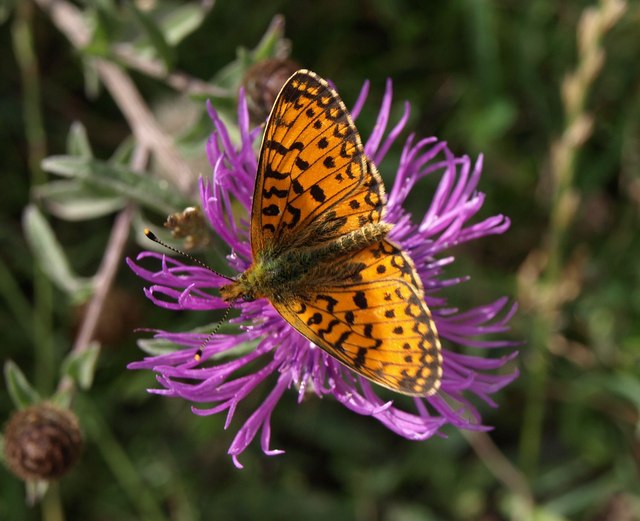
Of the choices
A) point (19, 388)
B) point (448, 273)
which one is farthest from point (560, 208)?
point (19, 388)

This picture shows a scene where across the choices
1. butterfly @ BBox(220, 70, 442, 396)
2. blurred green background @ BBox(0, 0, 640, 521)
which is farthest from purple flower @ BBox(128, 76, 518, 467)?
blurred green background @ BBox(0, 0, 640, 521)

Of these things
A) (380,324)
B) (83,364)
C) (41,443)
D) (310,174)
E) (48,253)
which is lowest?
(41,443)

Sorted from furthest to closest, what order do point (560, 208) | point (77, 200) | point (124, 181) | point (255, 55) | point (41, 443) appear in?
point (560, 208), point (77, 200), point (255, 55), point (124, 181), point (41, 443)

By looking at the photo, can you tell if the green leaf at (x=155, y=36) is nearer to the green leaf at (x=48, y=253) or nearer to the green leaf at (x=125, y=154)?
the green leaf at (x=125, y=154)

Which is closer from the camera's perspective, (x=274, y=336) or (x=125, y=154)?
(x=274, y=336)

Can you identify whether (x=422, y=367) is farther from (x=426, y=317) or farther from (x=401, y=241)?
(x=401, y=241)

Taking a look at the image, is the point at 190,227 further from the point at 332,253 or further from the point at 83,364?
the point at 83,364
